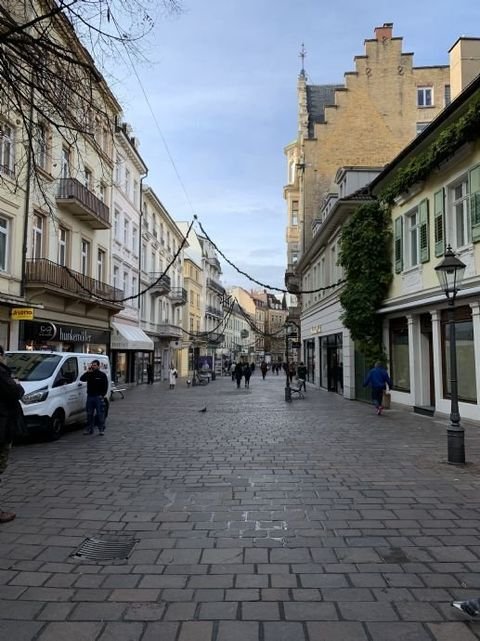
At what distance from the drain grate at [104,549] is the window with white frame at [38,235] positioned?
18187mm

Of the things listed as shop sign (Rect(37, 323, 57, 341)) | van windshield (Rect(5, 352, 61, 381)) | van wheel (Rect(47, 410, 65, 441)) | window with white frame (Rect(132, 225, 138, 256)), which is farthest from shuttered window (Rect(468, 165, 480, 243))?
window with white frame (Rect(132, 225, 138, 256))

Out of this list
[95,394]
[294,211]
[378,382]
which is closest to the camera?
[95,394]

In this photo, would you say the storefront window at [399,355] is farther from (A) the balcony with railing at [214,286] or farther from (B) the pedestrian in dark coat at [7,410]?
(A) the balcony with railing at [214,286]

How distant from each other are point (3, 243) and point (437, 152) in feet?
48.9

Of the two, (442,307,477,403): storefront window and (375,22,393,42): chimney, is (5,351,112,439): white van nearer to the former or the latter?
(442,307,477,403): storefront window

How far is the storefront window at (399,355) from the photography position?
57.9 feet

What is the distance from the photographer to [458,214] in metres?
14.1

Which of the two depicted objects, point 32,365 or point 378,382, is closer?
point 32,365

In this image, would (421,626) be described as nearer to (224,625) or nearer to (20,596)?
(224,625)

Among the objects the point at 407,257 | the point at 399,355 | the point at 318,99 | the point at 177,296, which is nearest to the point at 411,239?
the point at 407,257

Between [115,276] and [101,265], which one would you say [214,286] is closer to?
[115,276]

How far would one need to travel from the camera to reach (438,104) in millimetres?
34000

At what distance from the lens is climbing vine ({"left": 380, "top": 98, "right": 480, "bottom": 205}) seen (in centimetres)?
1228

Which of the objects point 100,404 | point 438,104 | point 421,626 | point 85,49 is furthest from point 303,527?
point 438,104
